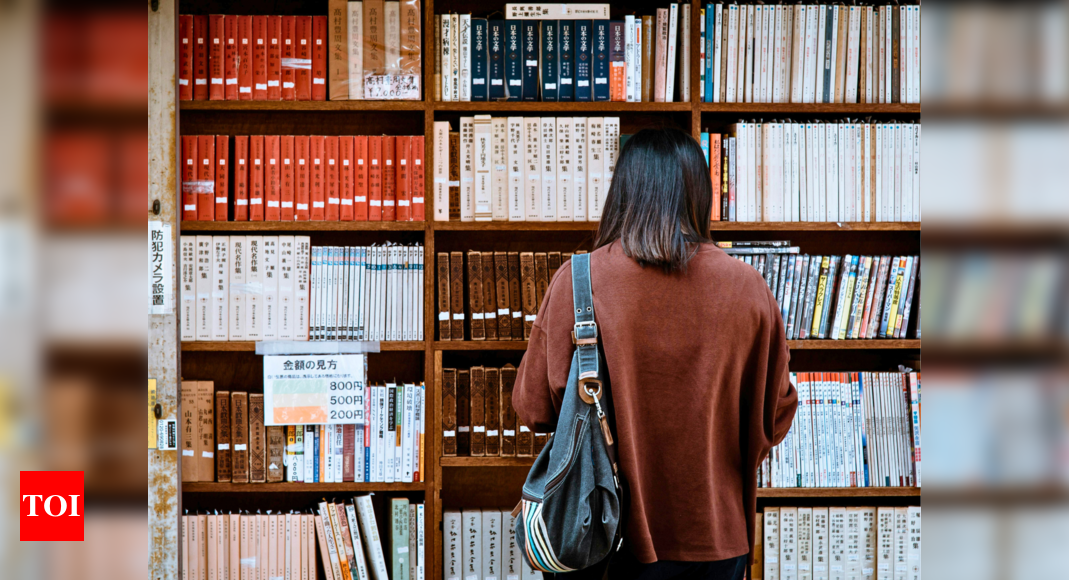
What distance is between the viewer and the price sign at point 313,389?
216 centimetres

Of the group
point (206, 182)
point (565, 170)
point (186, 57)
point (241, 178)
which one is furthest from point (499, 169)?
point (186, 57)

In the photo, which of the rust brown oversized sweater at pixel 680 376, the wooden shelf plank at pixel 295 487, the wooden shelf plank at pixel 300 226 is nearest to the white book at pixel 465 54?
the wooden shelf plank at pixel 300 226

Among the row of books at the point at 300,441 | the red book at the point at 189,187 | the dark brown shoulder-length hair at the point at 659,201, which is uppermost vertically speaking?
the red book at the point at 189,187

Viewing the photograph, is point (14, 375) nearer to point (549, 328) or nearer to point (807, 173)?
point (549, 328)

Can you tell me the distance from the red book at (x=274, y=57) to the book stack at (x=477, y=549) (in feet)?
4.46

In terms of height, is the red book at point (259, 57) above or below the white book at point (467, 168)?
above

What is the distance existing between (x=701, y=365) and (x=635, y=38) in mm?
1225

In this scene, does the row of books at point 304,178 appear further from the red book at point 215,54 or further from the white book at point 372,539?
the white book at point 372,539

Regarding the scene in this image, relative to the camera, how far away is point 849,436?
2.24 m

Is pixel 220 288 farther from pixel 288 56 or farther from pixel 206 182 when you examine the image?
pixel 288 56

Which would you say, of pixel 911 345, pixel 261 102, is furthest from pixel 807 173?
pixel 261 102

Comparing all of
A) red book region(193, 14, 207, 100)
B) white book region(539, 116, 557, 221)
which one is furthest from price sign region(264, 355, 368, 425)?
red book region(193, 14, 207, 100)

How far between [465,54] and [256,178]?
2.36 ft

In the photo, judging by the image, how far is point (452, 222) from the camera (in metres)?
2.19
